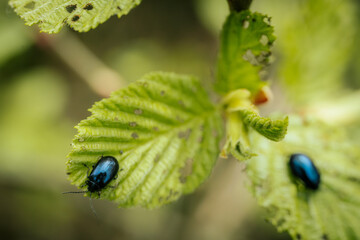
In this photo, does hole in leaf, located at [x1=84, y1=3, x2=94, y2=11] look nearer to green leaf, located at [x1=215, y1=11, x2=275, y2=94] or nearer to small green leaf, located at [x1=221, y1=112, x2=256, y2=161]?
green leaf, located at [x1=215, y1=11, x2=275, y2=94]

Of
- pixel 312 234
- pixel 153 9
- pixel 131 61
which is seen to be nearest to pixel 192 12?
pixel 153 9

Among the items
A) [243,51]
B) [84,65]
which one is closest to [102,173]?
[243,51]

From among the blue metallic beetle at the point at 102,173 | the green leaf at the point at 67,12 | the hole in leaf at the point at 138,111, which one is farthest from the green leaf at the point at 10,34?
the blue metallic beetle at the point at 102,173

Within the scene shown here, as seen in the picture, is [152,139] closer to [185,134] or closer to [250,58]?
[185,134]

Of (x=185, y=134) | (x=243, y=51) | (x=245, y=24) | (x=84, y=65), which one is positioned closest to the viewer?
(x=245, y=24)

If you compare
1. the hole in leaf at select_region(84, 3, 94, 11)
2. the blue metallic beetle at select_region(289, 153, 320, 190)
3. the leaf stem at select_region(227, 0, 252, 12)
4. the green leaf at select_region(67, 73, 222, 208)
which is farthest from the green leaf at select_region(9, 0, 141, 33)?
the blue metallic beetle at select_region(289, 153, 320, 190)

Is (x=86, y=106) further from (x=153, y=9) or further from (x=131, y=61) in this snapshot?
(x=153, y=9)
